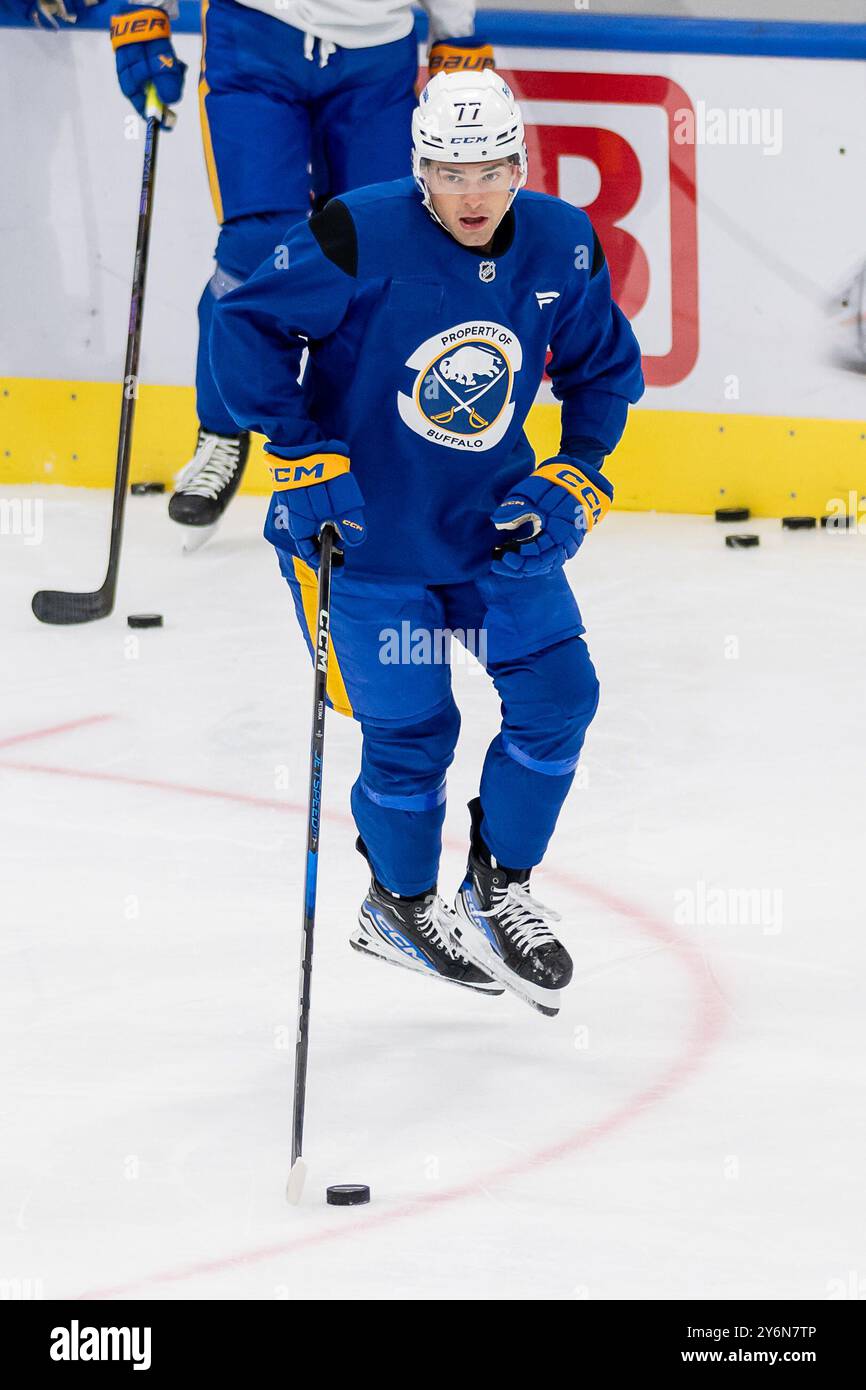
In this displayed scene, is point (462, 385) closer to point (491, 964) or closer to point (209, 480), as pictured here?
point (491, 964)

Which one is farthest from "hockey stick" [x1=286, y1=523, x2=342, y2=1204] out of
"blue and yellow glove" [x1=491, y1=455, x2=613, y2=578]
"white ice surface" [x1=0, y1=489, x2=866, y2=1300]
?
"blue and yellow glove" [x1=491, y1=455, x2=613, y2=578]

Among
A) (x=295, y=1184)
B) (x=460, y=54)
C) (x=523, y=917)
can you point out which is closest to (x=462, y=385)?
(x=523, y=917)

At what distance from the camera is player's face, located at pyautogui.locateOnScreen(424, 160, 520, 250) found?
8.90 ft

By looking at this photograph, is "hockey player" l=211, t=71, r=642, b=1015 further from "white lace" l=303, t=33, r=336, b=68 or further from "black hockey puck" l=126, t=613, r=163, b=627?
"white lace" l=303, t=33, r=336, b=68

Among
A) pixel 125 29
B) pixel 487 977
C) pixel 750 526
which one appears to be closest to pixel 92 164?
pixel 125 29

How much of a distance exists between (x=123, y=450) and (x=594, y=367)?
2318 millimetres

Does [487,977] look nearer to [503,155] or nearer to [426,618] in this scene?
[426,618]

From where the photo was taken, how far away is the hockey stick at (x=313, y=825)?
260 cm

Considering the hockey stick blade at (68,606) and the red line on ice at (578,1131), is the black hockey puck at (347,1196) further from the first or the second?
the hockey stick blade at (68,606)

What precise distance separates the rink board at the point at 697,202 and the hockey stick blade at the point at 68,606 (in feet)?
4.26

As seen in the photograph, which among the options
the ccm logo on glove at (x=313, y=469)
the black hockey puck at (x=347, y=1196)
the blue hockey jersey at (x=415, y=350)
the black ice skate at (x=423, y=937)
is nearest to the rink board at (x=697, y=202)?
the blue hockey jersey at (x=415, y=350)

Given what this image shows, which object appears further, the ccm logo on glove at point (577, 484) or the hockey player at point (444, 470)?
the ccm logo on glove at point (577, 484)

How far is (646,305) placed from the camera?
573cm

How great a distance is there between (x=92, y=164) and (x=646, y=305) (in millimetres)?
1536
